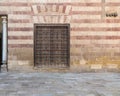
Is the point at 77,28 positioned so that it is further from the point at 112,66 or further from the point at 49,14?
the point at 112,66

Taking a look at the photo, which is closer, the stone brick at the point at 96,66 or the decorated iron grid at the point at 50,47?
the stone brick at the point at 96,66

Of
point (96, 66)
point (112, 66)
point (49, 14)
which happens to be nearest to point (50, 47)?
point (49, 14)

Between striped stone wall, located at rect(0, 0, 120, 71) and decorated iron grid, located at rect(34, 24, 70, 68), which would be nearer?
striped stone wall, located at rect(0, 0, 120, 71)

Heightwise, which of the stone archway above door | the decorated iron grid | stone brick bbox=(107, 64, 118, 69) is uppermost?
Answer: the stone archway above door

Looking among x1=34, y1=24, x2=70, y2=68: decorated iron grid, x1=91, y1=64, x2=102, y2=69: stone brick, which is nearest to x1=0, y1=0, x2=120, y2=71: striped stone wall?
x1=91, y1=64, x2=102, y2=69: stone brick

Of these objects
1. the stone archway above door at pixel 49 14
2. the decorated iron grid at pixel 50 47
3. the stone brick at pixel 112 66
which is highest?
→ the stone archway above door at pixel 49 14

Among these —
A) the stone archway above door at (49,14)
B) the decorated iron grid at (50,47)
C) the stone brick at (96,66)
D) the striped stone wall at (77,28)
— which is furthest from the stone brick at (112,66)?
the stone archway above door at (49,14)

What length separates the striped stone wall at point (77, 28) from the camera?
13008 mm

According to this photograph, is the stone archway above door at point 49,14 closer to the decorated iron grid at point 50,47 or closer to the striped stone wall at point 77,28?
the striped stone wall at point 77,28

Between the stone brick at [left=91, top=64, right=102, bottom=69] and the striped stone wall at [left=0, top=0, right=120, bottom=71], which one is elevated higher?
the striped stone wall at [left=0, top=0, right=120, bottom=71]

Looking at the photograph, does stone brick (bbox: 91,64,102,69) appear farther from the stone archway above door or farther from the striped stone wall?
the stone archway above door

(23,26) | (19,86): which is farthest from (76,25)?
(19,86)

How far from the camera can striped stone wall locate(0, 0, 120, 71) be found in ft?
42.7

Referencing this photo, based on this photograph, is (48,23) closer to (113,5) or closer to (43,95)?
(113,5)
